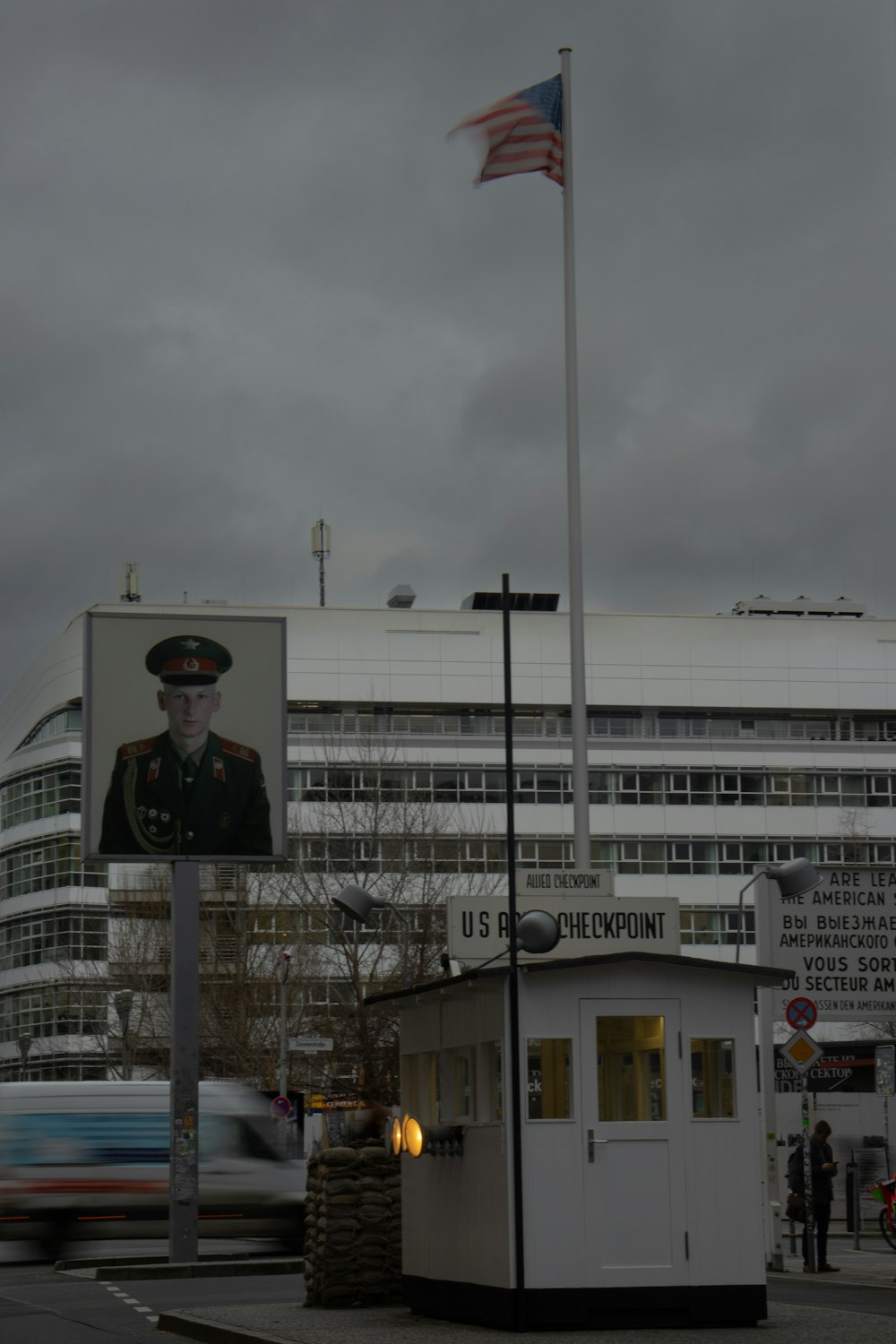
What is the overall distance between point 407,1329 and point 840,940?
11.7 metres

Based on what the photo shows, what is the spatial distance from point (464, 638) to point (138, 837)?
64012 millimetres

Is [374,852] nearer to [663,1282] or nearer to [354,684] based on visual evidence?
[354,684]

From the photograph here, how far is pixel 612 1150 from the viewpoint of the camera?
16016 mm

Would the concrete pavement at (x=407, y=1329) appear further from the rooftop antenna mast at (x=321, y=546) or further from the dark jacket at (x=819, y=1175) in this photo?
the rooftop antenna mast at (x=321, y=546)

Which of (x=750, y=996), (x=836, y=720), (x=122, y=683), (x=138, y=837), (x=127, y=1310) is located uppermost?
(x=836, y=720)

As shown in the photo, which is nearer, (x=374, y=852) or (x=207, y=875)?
(x=374, y=852)

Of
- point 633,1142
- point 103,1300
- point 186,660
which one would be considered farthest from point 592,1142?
point 186,660

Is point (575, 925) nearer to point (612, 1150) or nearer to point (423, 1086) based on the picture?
point (423, 1086)

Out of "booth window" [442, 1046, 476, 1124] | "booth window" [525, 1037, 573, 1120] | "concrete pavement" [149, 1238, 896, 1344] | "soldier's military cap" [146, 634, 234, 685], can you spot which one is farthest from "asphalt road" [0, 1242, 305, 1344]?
"soldier's military cap" [146, 634, 234, 685]

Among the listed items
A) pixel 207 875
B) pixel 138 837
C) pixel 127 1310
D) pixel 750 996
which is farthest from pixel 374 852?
pixel 750 996

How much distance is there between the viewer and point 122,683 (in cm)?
2953

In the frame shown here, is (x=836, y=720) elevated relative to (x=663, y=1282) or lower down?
elevated

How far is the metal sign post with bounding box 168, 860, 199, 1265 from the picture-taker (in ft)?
93.9

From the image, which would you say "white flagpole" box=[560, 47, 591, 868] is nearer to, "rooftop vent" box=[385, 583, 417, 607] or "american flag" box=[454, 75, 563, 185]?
"american flag" box=[454, 75, 563, 185]
